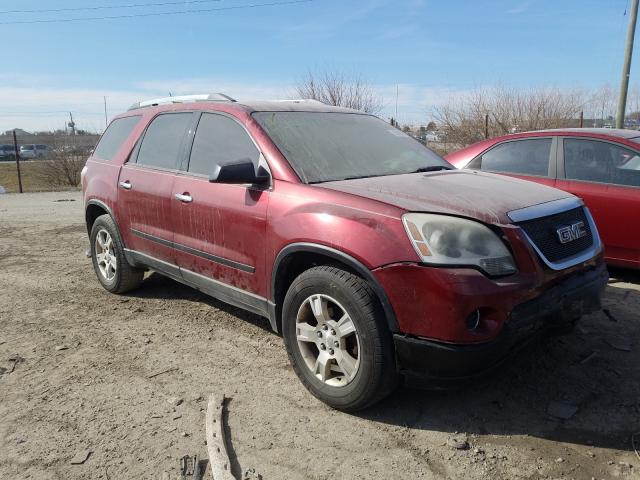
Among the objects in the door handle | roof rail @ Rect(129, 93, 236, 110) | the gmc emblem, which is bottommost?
the gmc emblem

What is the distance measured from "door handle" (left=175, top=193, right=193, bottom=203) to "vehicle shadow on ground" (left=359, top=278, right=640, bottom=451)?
201 cm

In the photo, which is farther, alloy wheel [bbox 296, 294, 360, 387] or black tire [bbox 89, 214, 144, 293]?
black tire [bbox 89, 214, 144, 293]

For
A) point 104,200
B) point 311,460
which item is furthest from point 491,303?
point 104,200

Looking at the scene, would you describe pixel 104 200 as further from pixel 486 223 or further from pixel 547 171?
pixel 547 171

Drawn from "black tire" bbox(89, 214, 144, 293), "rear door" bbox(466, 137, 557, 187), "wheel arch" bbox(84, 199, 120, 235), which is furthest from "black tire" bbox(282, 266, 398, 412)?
"rear door" bbox(466, 137, 557, 187)

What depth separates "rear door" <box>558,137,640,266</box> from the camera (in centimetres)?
496

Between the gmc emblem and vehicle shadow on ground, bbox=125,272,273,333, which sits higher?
the gmc emblem

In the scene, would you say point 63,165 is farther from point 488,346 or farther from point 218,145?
point 488,346

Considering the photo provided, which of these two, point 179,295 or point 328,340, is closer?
point 328,340

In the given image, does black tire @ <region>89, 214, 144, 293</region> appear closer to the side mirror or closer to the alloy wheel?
the side mirror

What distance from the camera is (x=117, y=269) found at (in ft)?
16.8

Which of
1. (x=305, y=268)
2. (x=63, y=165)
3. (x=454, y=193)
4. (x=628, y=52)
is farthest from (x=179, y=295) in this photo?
(x=63, y=165)

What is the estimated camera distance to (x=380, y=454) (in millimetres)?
2639

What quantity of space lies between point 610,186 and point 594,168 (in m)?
0.28
